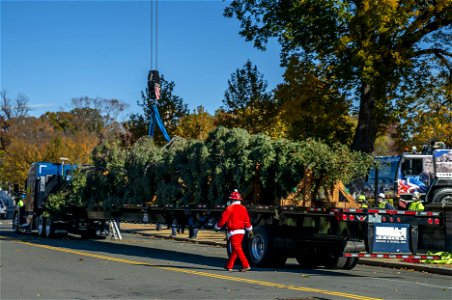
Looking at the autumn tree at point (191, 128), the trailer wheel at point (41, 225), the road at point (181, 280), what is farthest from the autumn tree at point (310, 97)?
the road at point (181, 280)

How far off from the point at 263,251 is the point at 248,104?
1953 cm

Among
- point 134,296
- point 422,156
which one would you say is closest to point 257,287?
point 134,296

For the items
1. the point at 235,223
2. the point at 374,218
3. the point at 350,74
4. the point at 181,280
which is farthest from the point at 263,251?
the point at 350,74

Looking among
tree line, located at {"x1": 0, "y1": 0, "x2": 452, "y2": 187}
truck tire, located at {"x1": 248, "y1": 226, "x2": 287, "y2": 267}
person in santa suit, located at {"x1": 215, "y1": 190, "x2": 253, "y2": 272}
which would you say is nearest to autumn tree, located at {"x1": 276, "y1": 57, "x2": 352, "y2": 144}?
tree line, located at {"x1": 0, "y1": 0, "x2": 452, "y2": 187}

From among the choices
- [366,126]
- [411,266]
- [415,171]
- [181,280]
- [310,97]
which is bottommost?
[181,280]

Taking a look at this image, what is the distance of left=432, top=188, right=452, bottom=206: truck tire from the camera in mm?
27562

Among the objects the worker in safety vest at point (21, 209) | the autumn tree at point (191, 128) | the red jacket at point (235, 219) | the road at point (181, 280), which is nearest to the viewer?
the road at point (181, 280)

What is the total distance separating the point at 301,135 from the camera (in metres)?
30.7

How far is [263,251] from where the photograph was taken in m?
16.4

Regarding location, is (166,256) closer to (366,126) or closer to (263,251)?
(263,251)

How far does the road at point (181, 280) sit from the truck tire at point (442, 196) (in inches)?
400

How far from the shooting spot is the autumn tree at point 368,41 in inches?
1005

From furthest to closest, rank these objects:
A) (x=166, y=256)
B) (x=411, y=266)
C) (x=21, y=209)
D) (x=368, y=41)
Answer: (x=21, y=209) → (x=368, y=41) → (x=166, y=256) → (x=411, y=266)

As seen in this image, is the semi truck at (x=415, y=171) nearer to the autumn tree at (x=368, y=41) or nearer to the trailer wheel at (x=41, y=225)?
the autumn tree at (x=368, y=41)
